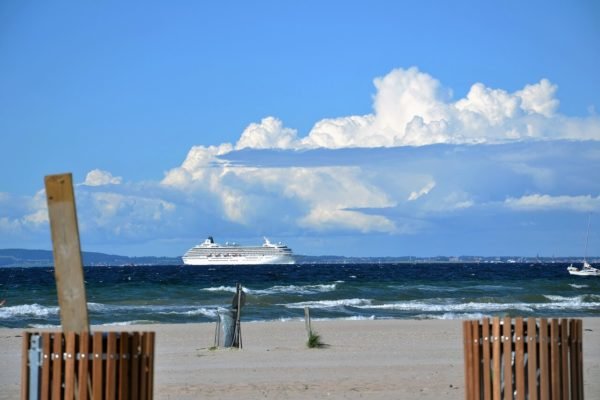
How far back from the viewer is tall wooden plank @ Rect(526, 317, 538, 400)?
6711 millimetres

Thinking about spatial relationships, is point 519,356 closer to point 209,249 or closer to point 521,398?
point 521,398

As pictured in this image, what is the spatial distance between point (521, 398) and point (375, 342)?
A: 1165 centimetres

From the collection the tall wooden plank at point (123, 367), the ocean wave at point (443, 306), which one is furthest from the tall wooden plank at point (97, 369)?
the ocean wave at point (443, 306)

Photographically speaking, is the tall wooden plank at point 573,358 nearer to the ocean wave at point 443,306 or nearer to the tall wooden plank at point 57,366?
the tall wooden plank at point 57,366

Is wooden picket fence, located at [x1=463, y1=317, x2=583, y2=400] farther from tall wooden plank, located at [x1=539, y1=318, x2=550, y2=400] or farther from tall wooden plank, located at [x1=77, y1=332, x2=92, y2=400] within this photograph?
tall wooden plank, located at [x1=77, y1=332, x2=92, y2=400]

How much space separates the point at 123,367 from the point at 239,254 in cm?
12657

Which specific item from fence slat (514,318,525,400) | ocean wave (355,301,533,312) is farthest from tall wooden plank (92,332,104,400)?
ocean wave (355,301,533,312)

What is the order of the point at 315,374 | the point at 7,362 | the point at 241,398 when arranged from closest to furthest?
the point at 241,398
the point at 315,374
the point at 7,362

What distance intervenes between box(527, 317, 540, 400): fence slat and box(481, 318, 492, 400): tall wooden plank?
270 mm

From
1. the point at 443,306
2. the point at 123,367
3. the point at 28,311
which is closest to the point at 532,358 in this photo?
the point at 123,367

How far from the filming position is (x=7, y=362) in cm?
1519

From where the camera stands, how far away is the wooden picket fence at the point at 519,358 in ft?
22.1

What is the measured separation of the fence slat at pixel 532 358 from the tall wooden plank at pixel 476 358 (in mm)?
342

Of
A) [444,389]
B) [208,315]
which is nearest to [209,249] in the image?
Result: [208,315]
